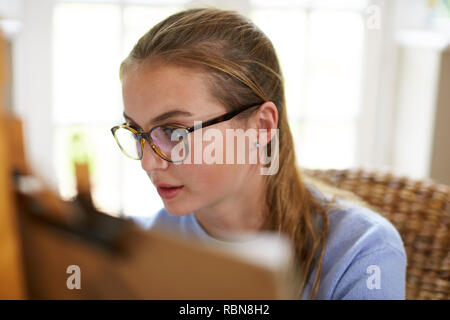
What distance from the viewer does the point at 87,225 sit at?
26cm

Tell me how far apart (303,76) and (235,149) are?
4.45 ft

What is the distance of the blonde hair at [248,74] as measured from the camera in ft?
2.53

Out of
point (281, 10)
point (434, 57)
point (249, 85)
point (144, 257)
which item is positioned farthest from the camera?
point (281, 10)

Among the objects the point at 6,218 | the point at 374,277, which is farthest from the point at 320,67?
the point at 6,218

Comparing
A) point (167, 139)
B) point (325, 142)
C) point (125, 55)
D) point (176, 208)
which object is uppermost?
point (125, 55)

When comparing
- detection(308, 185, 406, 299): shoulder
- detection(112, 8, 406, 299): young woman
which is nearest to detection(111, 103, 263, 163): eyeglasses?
detection(112, 8, 406, 299): young woman

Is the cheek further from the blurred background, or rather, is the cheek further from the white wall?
the white wall

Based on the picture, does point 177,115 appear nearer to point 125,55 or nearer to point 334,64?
point 125,55

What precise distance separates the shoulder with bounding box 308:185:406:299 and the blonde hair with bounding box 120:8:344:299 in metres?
0.02

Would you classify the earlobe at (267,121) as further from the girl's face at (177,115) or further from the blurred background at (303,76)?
the blurred background at (303,76)

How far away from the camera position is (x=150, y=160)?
0.72 meters

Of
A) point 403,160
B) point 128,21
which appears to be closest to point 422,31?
point 403,160

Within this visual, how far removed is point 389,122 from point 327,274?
144cm
